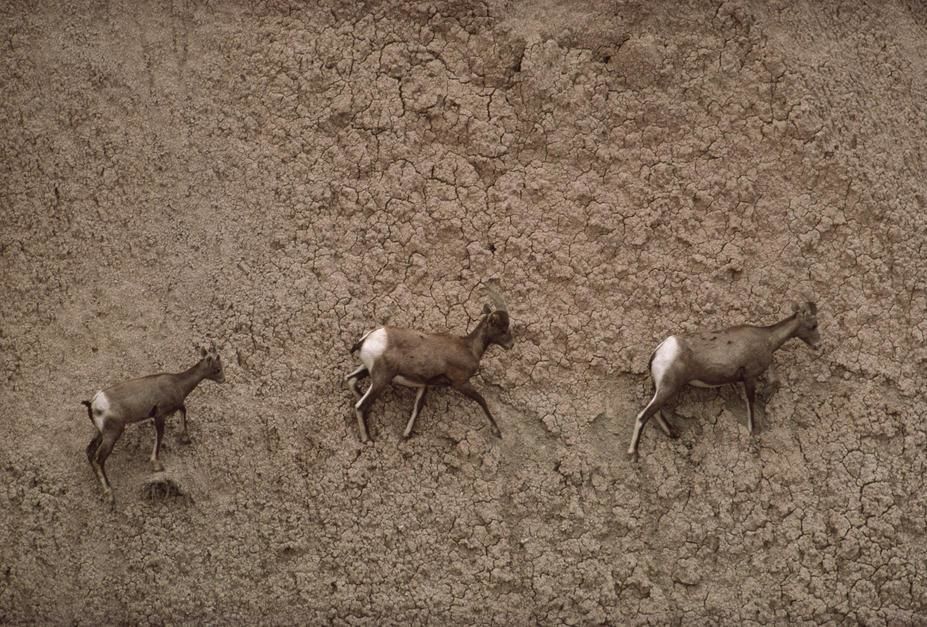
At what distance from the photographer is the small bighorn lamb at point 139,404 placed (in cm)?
675

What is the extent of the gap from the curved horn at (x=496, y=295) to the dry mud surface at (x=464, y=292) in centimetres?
7

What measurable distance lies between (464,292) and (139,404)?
6.99 ft

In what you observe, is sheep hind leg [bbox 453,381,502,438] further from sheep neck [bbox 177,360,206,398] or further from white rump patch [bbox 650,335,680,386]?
sheep neck [bbox 177,360,206,398]

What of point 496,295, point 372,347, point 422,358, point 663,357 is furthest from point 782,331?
point 372,347

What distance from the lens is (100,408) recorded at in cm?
675

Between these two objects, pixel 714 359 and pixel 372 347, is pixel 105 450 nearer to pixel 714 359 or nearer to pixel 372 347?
pixel 372 347

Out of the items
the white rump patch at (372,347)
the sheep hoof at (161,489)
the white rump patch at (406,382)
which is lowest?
the sheep hoof at (161,489)

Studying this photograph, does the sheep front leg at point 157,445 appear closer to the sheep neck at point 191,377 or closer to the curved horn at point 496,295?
the sheep neck at point 191,377

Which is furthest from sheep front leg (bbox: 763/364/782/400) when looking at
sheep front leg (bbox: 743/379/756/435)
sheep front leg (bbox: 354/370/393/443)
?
sheep front leg (bbox: 354/370/393/443)

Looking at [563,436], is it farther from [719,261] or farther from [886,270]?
[886,270]

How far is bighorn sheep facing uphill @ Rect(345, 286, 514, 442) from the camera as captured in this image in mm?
6762

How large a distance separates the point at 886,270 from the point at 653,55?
2.08 m

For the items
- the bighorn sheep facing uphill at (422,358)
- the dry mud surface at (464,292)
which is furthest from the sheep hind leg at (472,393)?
the dry mud surface at (464,292)

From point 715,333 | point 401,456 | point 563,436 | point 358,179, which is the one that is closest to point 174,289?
point 358,179
